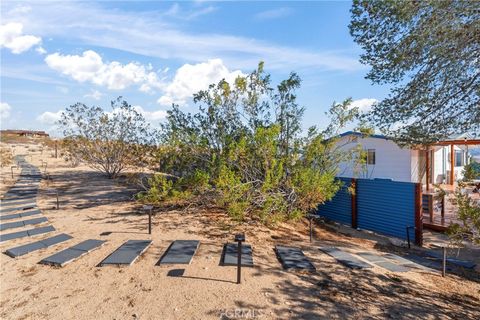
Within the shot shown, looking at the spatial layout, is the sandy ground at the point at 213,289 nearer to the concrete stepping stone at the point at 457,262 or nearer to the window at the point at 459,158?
the concrete stepping stone at the point at 457,262

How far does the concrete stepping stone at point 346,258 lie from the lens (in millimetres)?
4361

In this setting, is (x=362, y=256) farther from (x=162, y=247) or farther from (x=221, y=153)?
(x=221, y=153)

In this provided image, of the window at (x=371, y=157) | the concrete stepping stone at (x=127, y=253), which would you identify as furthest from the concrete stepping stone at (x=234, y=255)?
the window at (x=371, y=157)

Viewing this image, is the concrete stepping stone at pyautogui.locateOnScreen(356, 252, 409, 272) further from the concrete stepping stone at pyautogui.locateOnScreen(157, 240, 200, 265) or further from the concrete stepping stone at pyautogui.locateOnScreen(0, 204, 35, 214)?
the concrete stepping stone at pyautogui.locateOnScreen(0, 204, 35, 214)

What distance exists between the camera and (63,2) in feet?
22.7

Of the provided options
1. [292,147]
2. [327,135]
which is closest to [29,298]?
[292,147]

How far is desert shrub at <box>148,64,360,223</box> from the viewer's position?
21.5 ft

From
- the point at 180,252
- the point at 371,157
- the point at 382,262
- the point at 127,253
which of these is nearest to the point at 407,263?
the point at 382,262

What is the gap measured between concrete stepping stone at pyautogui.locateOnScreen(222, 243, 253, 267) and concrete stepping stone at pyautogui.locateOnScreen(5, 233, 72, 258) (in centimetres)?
283

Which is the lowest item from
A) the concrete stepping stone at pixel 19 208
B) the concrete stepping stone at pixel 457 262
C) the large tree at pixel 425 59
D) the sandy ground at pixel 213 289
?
the concrete stepping stone at pixel 457 262

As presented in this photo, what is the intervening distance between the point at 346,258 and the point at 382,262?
0.60 meters

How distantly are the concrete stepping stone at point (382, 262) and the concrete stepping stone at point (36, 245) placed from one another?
5117 mm

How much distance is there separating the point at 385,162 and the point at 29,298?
13.2 m

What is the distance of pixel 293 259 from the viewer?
4.40 m
